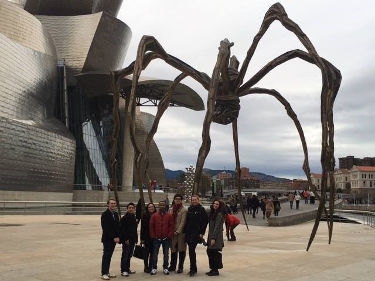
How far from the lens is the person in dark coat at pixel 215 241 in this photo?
699cm

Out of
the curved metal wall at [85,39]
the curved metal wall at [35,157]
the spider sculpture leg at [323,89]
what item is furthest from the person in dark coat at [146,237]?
the curved metal wall at [85,39]

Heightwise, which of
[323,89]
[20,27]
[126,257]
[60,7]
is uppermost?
[60,7]

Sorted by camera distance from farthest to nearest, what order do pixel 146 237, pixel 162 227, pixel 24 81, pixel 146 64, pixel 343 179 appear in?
pixel 343 179
pixel 24 81
pixel 146 64
pixel 146 237
pixel 162 227

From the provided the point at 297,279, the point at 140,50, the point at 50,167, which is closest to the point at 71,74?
the point at 50,167

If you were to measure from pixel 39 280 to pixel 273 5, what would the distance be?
22.6ft

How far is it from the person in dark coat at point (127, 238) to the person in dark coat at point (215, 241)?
4.21ft

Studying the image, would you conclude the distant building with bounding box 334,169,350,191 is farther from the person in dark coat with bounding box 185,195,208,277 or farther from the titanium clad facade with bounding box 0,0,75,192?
the person in dark coat with bounding box 185,195,208,277

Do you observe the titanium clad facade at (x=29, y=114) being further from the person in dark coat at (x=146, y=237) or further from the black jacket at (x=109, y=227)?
the black jacket at (x=109, y=227)

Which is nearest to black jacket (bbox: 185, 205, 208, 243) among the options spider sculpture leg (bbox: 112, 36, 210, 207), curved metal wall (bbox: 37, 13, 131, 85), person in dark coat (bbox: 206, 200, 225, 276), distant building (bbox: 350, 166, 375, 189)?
person in dark coat (bbox: 206, 200, 225, 276)

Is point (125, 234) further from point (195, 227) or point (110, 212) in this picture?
point (195, 227)

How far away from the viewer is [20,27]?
3606cm

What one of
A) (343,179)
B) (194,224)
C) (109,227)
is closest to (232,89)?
(194,224)

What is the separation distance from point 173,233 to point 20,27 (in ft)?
111

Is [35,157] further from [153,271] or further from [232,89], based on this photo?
[153,271]
